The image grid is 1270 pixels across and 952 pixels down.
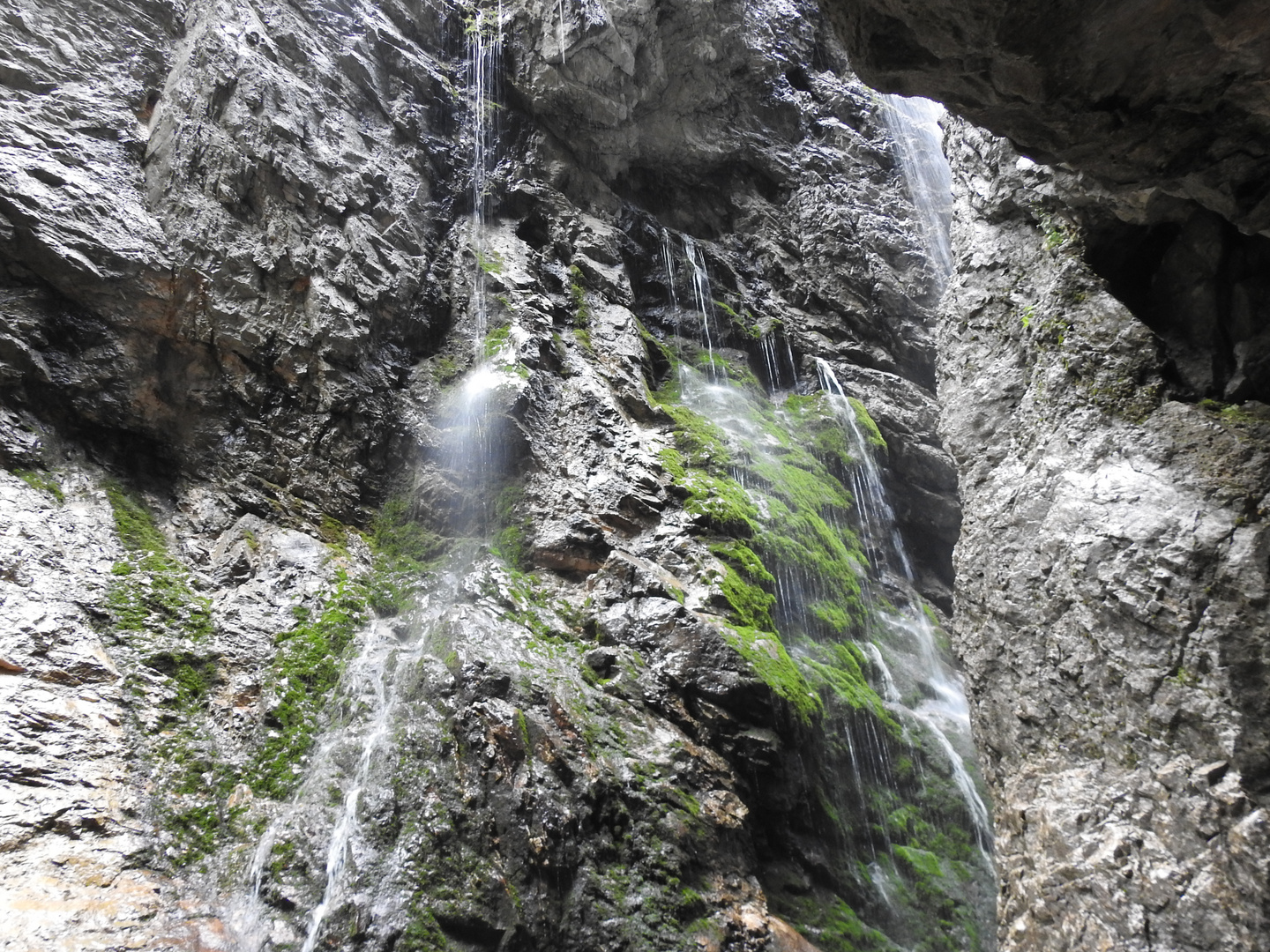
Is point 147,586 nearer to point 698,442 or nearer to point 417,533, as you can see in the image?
point 417,533

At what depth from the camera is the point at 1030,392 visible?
5691 mm

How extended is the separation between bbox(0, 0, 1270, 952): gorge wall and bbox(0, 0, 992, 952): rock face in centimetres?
5

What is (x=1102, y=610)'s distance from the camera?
4.56 metres

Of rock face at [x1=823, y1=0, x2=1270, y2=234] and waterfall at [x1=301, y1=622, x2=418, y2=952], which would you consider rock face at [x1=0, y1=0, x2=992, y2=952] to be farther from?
rock face at [x1=823, y1=0, x2=1270, y2=234]

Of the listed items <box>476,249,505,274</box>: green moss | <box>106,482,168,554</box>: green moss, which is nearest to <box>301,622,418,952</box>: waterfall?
<box>106,482,168,554</box>: green moss

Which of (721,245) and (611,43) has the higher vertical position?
(611,43)

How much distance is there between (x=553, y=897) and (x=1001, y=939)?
10.3 feet

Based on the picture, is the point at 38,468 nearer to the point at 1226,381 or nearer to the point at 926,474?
the point at 1226,381

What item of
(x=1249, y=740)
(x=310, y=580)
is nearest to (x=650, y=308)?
(x=310, y=580)

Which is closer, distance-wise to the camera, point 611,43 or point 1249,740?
point 1249,740

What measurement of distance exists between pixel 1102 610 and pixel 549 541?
5685 mm

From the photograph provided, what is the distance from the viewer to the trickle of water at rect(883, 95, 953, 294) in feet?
52.2

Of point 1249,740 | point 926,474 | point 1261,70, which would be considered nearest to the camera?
point 1261,70

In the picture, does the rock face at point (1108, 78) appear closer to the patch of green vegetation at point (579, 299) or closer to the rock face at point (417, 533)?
the rock face at point (417, 533)
